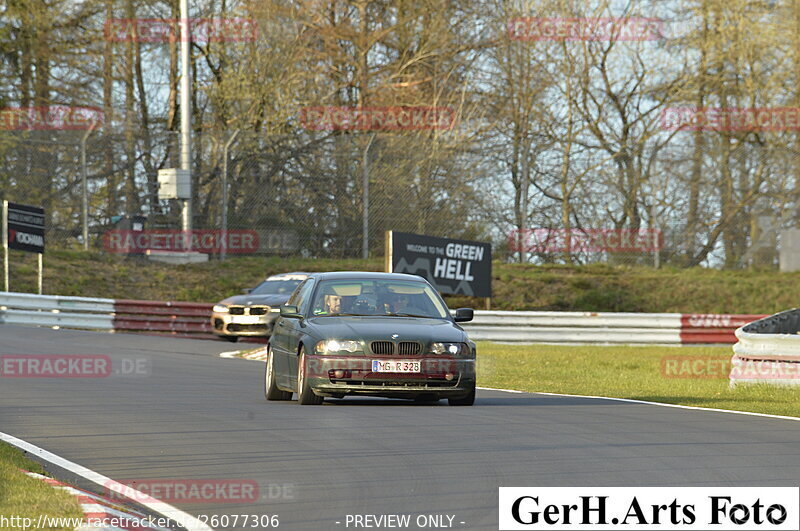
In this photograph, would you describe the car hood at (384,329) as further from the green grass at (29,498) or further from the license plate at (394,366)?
the green grass at (29,498)

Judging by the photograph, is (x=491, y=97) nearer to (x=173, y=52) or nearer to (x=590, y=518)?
(x=173, y=52)

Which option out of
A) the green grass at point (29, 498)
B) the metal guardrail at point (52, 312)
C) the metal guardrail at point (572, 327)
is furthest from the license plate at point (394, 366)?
the metal guardrail at point (52, 312)

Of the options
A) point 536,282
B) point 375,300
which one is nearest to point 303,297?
point 375,300

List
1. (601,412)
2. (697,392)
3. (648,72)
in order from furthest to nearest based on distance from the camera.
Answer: (648,72)
(697,392)
(601,412)

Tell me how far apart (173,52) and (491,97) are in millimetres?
9070

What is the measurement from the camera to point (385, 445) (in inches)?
414

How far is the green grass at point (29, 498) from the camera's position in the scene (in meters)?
7.27

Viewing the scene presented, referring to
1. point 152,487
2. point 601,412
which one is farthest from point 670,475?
point 601,412

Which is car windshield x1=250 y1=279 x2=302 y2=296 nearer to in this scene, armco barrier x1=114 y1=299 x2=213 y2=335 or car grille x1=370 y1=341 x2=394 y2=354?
armco barrier x1=114 y1=299 x2=213 y2=335

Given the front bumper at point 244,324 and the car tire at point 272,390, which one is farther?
the front bumper at point 244,324

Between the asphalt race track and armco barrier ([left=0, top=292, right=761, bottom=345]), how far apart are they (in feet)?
38.6

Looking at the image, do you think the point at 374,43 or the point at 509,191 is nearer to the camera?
the point at 509,191

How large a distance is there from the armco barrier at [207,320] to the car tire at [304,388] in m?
13.6

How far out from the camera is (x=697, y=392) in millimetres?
16906
